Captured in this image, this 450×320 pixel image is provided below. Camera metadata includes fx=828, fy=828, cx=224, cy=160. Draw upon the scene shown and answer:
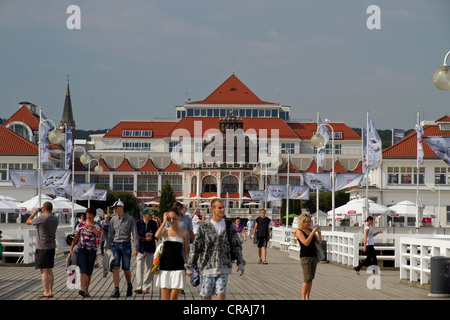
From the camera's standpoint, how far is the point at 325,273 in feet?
76.2

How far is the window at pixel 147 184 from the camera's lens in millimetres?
125125

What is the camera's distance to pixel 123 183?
12544 cm

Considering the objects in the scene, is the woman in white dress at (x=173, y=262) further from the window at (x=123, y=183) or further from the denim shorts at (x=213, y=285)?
the window at (x=123, y=183)

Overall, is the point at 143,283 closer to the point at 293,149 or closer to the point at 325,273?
the point at 325,273

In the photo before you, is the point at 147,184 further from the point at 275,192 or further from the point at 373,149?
the point at 373,149

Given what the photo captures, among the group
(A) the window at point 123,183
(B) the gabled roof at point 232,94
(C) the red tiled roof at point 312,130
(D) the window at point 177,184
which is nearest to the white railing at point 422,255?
(D) the window at point 177,184

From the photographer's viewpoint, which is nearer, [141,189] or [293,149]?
[141,189]

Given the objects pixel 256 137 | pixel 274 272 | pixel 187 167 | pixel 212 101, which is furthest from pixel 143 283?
pixel 212 101

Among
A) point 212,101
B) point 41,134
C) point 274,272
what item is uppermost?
point 212,101

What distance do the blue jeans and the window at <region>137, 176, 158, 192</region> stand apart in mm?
109266

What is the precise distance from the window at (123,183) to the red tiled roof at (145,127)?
17.5m

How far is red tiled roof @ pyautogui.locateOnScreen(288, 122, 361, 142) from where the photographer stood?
14000 centimetres

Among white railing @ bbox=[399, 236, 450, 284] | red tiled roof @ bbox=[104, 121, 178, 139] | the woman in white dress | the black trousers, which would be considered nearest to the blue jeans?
the woman in white dress

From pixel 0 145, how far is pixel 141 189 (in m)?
29.9
